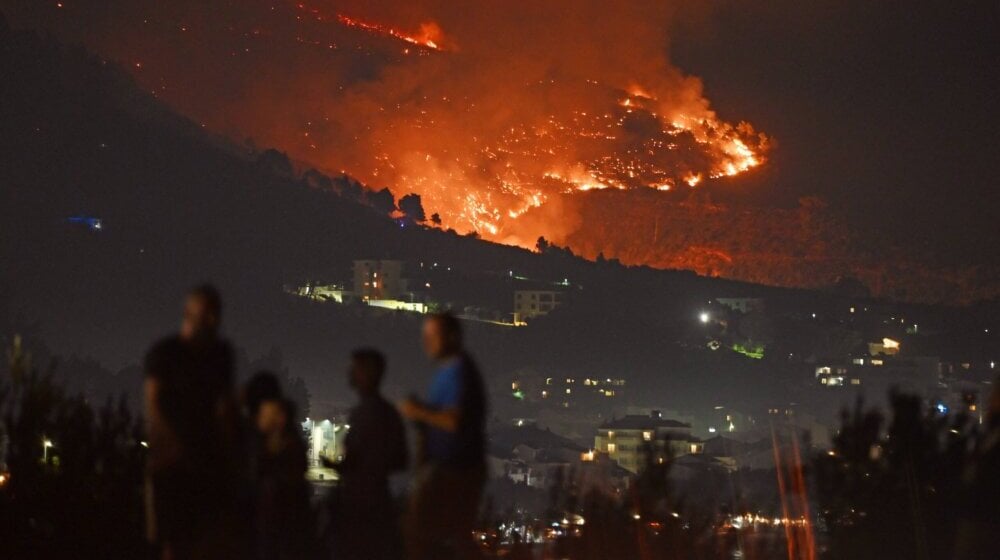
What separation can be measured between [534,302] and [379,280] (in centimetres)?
1324

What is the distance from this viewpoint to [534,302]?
119938 millimetres

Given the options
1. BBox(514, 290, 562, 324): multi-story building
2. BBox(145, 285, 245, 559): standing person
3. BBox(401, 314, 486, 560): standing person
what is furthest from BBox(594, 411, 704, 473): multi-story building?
BBox(145, 285, 245, 559): standing person

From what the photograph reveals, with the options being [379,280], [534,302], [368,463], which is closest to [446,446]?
[368,463]

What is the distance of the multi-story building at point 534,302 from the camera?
117m

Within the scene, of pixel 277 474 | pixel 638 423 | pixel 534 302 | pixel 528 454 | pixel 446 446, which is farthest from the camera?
pixel 534 302

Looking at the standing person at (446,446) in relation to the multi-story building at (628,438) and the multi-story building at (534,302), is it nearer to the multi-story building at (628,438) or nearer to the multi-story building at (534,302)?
the multi-story building at (628,438)

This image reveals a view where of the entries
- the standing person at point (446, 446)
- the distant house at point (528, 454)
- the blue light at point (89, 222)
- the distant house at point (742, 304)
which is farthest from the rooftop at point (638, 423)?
the blue light at point (89, 222)

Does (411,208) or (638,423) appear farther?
(411,208)

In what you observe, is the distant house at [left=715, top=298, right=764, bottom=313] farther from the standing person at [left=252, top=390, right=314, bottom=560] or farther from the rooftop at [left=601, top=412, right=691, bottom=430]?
the standing person at [left=252, top=390, right=314, bottom=560]

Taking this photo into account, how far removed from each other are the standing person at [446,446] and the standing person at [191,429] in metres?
1.00

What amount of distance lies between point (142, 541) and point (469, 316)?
346 ft

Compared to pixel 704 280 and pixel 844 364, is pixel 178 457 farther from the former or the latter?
pixel 704 280

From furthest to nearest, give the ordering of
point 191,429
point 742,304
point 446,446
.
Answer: point 742,304 → point 446,446 → point 191,429

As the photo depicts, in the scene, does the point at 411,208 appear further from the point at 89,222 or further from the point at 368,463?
the point at 368,463
